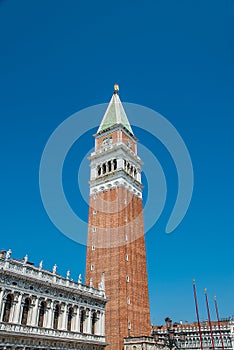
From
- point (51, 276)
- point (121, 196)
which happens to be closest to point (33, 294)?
point (51, 276)

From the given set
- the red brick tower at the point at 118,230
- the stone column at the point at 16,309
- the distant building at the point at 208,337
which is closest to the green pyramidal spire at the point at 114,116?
the red brick tower at the point at 118,230

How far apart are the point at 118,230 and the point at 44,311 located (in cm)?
2063

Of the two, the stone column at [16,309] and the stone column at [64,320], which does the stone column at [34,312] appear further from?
the stone column at [64,320]

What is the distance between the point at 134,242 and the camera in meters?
49.6

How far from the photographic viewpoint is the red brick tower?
140ft

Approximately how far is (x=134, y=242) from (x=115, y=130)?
771 inches

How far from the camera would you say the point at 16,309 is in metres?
26.2

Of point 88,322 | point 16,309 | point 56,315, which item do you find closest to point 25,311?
point 16,309

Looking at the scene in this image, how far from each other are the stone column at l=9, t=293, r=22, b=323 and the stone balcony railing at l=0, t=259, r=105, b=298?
184cm

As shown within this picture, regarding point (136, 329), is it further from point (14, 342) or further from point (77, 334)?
point (14, 342)

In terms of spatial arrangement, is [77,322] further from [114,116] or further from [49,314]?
[114,116]

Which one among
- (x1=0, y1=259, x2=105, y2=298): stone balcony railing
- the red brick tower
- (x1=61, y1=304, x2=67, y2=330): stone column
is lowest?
(x1=61, y1=304, x2=67, y2=330): stone column

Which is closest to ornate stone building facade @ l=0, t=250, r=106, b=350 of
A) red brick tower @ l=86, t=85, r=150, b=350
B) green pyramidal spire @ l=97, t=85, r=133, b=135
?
red brick tower @ l=86, t=85, r=150, b=350

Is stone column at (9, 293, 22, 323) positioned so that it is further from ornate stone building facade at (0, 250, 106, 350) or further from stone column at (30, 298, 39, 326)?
stone column at (30, 298, 39, 326)
